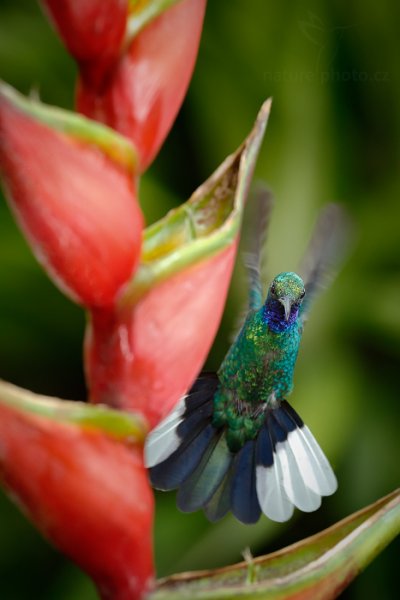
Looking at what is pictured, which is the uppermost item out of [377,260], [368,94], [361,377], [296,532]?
[368,94]

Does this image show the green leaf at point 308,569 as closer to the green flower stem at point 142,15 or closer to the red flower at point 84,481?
the red flower at point 84,481

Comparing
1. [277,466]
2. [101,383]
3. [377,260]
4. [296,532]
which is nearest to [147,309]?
[101,383]

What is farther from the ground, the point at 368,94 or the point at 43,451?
the point at 368,94

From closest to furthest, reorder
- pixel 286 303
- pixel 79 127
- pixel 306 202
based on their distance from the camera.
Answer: pixel 79 127 → pixel 286 303 → pixel 306 202

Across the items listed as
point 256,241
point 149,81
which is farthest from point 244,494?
point 149,81

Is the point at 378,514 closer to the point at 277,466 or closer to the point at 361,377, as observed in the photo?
the point at 277,466

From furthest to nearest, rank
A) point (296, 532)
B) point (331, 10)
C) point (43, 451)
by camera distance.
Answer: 1. point (331, 10)
2. point (296, 532)
3. point (43, 451)

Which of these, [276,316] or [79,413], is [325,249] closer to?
[276,316]

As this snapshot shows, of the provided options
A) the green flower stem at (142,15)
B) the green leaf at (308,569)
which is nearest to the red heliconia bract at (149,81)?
the green flower stem at (142,15)

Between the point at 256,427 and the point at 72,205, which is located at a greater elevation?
the point at 72,205
